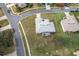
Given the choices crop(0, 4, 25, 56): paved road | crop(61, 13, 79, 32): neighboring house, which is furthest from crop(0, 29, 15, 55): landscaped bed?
crop(61, 13, 79, 32): neighboring house

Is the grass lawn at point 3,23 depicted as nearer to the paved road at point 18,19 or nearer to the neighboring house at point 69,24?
the paved road at point 18,19

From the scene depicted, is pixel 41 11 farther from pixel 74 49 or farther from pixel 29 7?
pixel 74 49

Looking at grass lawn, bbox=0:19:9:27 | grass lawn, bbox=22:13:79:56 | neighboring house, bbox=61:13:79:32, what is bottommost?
grass lawn, bbox=22:13:79:56

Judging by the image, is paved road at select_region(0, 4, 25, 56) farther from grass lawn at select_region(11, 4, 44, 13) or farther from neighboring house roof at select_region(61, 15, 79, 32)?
neighboring house roof at select_region(61, 15, 79, 32)

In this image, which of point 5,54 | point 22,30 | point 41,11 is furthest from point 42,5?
point 5,54

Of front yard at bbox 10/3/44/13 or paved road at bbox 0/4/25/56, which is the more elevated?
front yard at bbox 10/3/44/13

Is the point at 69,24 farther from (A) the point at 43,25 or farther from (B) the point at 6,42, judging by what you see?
(B) the point at 6,42
